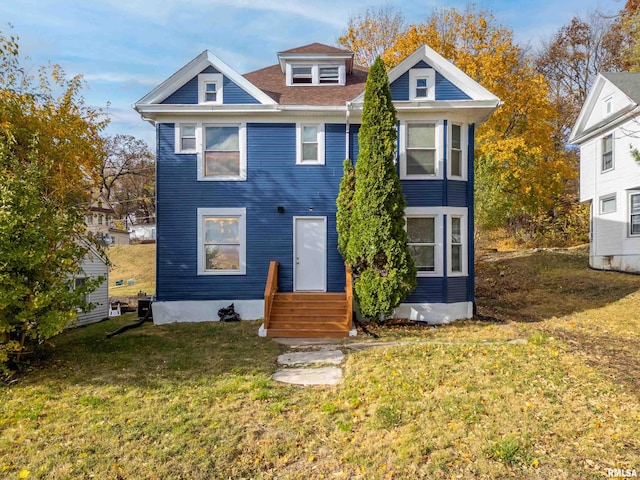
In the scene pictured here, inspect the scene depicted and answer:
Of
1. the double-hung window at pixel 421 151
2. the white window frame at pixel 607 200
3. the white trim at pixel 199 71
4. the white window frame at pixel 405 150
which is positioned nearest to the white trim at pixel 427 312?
the white window frame at pixel 405 150

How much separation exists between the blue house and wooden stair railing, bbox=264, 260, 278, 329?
5.9 inches

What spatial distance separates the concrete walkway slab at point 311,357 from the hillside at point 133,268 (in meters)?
→ 17.5

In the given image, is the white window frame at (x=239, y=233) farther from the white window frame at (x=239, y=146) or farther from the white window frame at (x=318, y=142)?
the white window frame at (x=318, y=142)

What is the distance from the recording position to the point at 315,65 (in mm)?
12039

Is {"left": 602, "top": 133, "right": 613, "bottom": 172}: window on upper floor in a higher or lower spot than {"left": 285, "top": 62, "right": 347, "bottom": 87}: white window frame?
lower

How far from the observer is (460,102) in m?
10.2

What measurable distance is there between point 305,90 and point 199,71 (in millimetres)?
2858

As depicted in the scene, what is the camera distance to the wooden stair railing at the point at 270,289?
9.22 metres

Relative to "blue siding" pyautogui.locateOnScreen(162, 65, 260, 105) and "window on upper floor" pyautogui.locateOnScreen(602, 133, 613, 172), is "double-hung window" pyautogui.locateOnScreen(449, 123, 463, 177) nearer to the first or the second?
"blue siding" pyautogui.locateOnScreen(162, 65, 260, 105)

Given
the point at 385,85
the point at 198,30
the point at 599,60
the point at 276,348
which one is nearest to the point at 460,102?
the point at 385,85

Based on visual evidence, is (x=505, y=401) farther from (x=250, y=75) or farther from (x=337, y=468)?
(x=250, y=75)

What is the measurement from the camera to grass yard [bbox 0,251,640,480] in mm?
4004

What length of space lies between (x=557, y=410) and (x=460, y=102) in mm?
7539

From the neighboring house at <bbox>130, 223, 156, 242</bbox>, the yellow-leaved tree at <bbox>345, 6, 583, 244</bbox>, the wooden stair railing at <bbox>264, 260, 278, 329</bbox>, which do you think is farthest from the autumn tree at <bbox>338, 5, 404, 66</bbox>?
the neighboring house at <bbox>130, 223, 156, 242</bbox>
